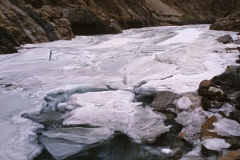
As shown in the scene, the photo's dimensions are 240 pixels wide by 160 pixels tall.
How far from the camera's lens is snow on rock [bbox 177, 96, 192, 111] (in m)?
3.57

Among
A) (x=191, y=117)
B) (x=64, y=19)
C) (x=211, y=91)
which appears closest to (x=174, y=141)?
(x=191, y=117)

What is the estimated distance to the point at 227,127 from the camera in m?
2.94

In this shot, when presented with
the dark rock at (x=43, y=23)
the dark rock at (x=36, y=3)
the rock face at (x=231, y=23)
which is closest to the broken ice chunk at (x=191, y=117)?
the dark rock at (x=43, y=23)

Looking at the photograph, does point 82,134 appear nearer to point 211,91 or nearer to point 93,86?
point 93,86

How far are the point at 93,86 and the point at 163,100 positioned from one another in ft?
4.50

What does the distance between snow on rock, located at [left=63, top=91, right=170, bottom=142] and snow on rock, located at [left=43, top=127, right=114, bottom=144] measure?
0.12 m

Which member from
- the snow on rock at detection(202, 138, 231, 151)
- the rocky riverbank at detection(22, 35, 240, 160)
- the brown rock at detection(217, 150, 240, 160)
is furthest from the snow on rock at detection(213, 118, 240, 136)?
the brown rock at detection(217, 150, 240, 160)

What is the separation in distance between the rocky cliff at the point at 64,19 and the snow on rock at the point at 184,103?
617cm

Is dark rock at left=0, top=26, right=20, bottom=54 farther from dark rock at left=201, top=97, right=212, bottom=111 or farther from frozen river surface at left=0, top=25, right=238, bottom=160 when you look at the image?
dark rock at left=201, top=97, right=212, bottom=111

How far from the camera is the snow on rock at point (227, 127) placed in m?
2.83

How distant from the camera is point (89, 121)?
3334mm

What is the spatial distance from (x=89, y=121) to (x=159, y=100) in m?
1.11

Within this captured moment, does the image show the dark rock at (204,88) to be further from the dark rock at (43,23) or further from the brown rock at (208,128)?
the dark rock at (43,23)

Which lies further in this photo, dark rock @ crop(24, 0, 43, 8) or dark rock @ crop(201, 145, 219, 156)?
dark rock @ crop(24, 0, 43, 8)
